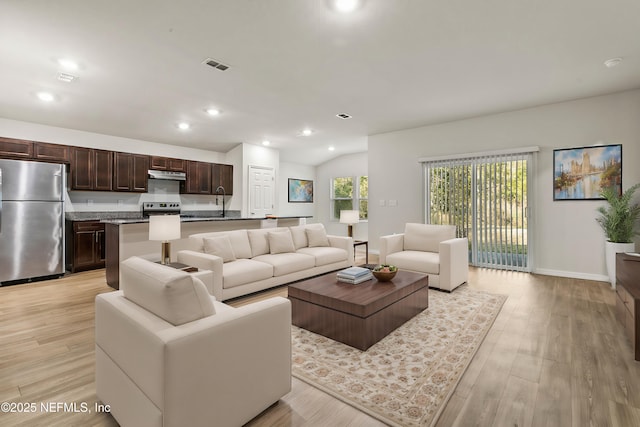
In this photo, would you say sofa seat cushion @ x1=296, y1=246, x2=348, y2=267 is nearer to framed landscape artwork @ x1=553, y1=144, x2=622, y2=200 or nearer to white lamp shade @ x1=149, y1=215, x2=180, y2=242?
white lamp shade @ x1=149, y1=215, x2=180, y2=242

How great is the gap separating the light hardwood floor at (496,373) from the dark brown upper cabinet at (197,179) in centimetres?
366

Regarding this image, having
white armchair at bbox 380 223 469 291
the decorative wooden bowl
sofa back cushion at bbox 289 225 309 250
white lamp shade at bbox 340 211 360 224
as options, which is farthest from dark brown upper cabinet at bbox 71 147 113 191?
the decorative wooden bowl

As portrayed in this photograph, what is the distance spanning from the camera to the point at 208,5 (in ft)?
7.84

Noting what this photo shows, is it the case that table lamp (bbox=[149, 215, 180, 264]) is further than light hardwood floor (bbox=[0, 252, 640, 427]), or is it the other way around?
table lamp (bbox=[149, 215, 180, 264])

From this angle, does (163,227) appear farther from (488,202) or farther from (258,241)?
(488,202)

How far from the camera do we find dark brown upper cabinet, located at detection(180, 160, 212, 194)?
684cm

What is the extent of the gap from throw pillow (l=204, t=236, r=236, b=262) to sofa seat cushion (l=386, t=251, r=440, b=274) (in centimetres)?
212

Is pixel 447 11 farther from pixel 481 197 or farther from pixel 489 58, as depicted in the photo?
pixel 481 197

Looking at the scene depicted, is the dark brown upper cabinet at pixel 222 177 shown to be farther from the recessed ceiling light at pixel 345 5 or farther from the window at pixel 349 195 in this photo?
the recessed ceiling light at pixel 345 5

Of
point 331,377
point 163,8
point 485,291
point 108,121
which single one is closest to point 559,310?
point 485,291

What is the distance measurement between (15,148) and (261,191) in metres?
4.32

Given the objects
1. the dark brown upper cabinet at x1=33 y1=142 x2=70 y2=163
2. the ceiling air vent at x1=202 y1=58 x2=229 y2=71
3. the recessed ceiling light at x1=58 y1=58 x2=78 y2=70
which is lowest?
the dark brown upper cabinet at x1=33 y1=142 x2=70 y2=163

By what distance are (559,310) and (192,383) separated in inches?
142

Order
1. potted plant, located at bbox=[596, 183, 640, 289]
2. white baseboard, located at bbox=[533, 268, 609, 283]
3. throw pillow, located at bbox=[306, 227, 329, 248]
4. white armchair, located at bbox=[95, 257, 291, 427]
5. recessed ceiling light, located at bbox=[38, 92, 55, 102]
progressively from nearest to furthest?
white armchair, located at bbox=[95, 257, 291, 427] → potted plant, located at bbox=[596, 183, 640, 289] → recessed ceiling light, located at bbox=[38, 92, 55, 102] → white baseboard, located at bbox=[533, 268, 609, 283] → throw pillow, located at bbox=[306, 227, 329, 248]
